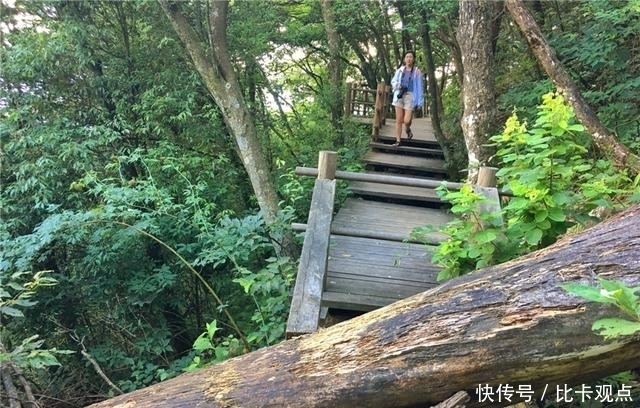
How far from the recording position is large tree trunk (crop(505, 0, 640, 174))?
14.1 ft

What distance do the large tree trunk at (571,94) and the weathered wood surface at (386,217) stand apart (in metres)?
1.77

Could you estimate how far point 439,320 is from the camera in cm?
256

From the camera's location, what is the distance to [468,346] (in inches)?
96.0

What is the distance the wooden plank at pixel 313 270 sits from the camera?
3107mm

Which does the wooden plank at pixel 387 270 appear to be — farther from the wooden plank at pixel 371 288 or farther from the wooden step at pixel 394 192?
the wooden step at pixel 394 192

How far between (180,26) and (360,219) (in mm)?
3583

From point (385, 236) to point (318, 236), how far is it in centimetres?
77

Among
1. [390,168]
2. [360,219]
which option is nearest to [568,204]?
[360,219]

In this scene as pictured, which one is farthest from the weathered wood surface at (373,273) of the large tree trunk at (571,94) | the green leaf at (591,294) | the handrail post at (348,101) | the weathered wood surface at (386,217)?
the handrail post at (348,101)

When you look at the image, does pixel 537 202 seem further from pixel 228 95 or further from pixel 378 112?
pixel 378 112

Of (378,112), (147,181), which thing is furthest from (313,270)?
(378,112)

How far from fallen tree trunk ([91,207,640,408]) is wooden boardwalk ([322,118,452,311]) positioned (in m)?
1.00

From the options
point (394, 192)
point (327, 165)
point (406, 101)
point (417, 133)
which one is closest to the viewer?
point (327, 165)

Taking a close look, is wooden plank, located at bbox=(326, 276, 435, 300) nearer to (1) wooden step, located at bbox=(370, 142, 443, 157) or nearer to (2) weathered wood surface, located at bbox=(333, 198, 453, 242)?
(2) weathered wood surface, located at bbox=(333, 198, 453, 242)
